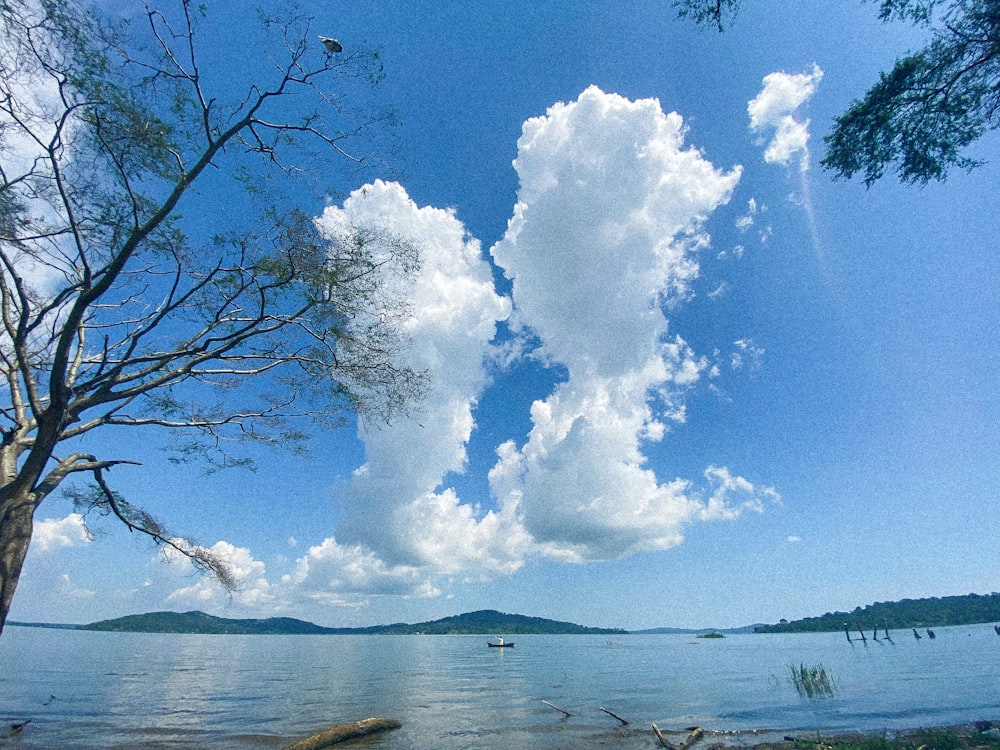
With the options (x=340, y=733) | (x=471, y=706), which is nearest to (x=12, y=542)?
(x=340, y=733)

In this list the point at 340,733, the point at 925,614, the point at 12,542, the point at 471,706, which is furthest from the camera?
the point at 925,614

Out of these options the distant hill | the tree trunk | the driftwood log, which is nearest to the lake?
the driftwood log

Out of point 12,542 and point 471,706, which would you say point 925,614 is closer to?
point 471,706

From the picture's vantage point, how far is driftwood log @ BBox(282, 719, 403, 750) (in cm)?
1658

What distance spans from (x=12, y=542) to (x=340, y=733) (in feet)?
49.0

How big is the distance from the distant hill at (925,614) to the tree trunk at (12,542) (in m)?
180

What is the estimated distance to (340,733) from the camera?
715 inches

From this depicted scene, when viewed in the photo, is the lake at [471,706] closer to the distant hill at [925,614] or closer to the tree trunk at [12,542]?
the tree trunk at [12,542]

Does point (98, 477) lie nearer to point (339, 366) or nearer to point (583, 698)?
point (339, 366)

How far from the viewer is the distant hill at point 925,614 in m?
149

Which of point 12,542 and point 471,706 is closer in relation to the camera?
point 12,542

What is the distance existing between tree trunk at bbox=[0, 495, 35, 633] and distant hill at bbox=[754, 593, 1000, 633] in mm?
179874

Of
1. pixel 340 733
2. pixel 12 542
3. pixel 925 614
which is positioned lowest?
pixel 340 733

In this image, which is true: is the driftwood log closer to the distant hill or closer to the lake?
the lake
